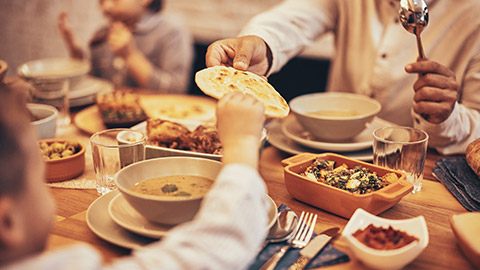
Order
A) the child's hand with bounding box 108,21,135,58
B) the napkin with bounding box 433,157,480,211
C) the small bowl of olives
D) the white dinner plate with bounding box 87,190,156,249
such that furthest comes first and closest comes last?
the child's hand with bounding box 108,21,135,58 < the small bowl of olives < the napkin with bounding box 433,157,480,211 < the white dinner plate with bounding box 87,190,156,249

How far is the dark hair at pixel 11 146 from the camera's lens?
0.70 m

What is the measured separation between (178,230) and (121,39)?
274cm

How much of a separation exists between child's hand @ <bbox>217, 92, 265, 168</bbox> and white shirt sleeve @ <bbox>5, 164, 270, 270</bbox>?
2.3 inches

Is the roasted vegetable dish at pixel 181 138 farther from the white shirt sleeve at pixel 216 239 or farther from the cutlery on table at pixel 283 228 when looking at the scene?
the white shirt sleeve at pixel 216 239

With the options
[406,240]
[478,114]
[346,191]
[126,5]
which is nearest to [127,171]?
[346,191]

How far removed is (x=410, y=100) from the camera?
2096 mm

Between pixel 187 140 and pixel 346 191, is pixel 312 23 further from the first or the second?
pixel 346 191

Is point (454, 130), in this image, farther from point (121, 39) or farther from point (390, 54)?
point (121, 39)

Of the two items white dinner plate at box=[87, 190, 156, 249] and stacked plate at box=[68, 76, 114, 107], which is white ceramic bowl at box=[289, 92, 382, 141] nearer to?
white dinner plate at box=[87, 190, 156, 249]

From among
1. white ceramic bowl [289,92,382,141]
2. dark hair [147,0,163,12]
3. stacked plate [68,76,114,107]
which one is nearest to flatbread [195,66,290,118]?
white ceramic bowl [289,92,382,141]

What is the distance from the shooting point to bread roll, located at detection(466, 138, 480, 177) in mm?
1369

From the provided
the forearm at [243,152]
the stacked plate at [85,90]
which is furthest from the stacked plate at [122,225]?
the stacked plate at [85,90]

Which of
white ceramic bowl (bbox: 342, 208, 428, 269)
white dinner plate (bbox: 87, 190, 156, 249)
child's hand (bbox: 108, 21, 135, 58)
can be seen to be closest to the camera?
white ceramic bowl (bbox: 342, 208, 428, 269)

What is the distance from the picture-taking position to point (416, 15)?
1.55 metres
